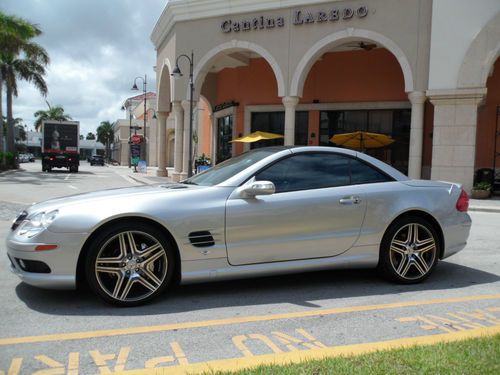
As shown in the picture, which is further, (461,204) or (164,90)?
(164,90)

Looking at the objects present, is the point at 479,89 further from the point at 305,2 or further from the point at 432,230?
the point at 432,230

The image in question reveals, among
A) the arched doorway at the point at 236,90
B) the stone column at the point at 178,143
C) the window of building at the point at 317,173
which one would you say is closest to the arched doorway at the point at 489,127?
the arched doorway at the point at 236,90

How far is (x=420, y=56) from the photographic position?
1908 centimetres

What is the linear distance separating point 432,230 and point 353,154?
120cm

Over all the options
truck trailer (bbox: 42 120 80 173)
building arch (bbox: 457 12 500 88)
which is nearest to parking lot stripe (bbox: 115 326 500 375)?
building arch (bbox: 457 12 500 88)

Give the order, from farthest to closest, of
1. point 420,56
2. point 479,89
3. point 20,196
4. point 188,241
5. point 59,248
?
point 420,56, point 479,89, point 20,196, point 188,241, point 59,248

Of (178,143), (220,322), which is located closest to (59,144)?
(178,143)

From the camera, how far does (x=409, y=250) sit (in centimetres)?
515

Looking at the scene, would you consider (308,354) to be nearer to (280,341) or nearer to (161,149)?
(280,341)

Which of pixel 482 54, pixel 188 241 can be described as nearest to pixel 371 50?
pixel 482 54

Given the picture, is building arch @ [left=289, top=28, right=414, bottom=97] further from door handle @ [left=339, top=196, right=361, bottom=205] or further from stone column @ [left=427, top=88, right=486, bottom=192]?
door handle @ [left=339, top=196, right=361, bottom=205]

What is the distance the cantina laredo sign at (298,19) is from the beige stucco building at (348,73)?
4 centimetres

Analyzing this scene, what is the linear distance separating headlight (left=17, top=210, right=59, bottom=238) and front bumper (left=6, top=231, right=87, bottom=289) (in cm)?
7

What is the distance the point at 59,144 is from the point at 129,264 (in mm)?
33622
